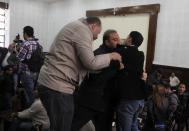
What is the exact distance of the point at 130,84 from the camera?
2791 mm

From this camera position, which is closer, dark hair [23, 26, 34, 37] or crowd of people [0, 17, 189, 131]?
crowd of people [0, 17, 189, 131]

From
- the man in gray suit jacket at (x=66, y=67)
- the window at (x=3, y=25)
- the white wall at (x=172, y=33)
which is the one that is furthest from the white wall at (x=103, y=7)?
the man in gray suit jacket at (x=66, y=67)

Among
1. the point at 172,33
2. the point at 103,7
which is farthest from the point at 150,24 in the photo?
the point at 103,7

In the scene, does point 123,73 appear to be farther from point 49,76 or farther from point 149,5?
point 149,5

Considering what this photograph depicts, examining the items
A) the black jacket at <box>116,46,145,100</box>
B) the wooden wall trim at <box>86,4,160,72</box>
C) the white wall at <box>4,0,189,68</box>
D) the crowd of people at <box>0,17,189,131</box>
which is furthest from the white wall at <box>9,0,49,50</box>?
the black jacket at <box>116,46,145,100</box>

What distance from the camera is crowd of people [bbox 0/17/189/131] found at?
6.22 ft

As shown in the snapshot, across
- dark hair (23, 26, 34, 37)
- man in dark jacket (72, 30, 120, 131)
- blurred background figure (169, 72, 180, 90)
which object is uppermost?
dark hair (23, 26, 34, 37)

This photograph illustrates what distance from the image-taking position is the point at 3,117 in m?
3.50

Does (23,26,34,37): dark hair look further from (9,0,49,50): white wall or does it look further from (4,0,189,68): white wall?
(9,0,49,50): white wall

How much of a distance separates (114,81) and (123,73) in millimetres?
117

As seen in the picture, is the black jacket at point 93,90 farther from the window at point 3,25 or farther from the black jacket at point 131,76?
the window at point 3,25

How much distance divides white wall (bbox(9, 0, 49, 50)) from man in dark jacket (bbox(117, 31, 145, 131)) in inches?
300

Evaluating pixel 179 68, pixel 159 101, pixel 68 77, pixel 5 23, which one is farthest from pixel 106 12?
pixel 68 77

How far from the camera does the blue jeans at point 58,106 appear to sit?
6.24 feet
